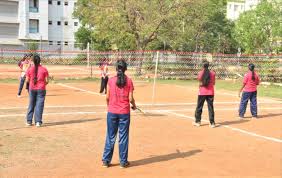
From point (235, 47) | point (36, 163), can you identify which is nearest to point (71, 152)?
point (36, 163)

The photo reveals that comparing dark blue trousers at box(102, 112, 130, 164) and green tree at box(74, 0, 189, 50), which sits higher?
green tree at box(74, 0, 189, 50)

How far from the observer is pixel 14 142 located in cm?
945

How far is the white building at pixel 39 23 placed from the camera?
58.2m

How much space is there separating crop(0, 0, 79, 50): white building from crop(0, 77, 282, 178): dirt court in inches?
1762

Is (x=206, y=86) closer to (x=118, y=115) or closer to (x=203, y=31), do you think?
(x=118, y=115)

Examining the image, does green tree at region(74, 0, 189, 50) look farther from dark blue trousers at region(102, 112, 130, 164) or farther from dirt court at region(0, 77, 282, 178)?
dark blue trousers at region(102, 112, 130, 164)

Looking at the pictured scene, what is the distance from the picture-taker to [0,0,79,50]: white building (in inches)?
2292

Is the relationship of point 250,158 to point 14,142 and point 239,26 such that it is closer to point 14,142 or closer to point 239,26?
point 14,142

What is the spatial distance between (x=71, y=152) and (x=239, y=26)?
36625 millimetres

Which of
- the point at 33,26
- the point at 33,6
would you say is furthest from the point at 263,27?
the point at 33,6

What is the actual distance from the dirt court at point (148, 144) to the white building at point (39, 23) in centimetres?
4476

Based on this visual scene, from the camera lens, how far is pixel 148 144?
9664 millimetres

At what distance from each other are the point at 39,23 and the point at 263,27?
31639mm

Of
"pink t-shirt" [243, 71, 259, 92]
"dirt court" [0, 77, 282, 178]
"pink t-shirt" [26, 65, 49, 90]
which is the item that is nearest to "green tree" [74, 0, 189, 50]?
"dirt court" [0, 77, 282, 178]
